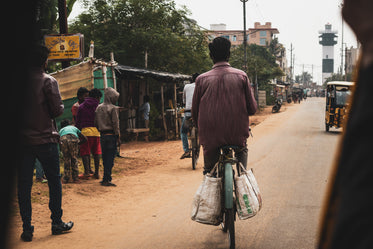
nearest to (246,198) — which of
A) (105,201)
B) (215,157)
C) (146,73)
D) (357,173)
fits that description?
(215,157)

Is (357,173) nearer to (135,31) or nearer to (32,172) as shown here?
(32,172)

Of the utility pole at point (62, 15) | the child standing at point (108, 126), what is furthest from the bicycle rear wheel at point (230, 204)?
the utility pole at point (62, 15)

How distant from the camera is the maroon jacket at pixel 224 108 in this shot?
4059 millimetres

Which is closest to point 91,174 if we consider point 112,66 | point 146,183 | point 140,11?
point 146,183

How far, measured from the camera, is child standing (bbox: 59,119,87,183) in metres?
8.09

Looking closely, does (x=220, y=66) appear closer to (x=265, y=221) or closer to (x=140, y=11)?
(x=265, y=221)

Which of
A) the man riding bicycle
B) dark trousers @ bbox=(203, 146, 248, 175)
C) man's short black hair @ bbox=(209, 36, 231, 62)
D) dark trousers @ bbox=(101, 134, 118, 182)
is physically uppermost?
man's short black hair @ bbox=(209, 36, 231, 62)

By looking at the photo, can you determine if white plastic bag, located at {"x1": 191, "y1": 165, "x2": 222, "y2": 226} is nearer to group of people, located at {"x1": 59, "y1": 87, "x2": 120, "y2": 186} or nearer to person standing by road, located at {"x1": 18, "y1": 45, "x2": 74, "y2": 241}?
person standing by road, located at {"x1": 18, "y1": 45, "x2": 74, "y2": 241}

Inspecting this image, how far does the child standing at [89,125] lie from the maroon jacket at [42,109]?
395 centimetres

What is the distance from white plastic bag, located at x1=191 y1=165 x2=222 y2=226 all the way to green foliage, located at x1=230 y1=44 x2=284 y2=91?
3927cm

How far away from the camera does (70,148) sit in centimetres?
810

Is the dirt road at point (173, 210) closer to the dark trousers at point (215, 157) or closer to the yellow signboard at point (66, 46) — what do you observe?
the dark trousers at point (215, 157)

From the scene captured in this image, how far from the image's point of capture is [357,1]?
112 centimetres

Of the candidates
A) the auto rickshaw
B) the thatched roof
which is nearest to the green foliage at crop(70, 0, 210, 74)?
the thatched roof
